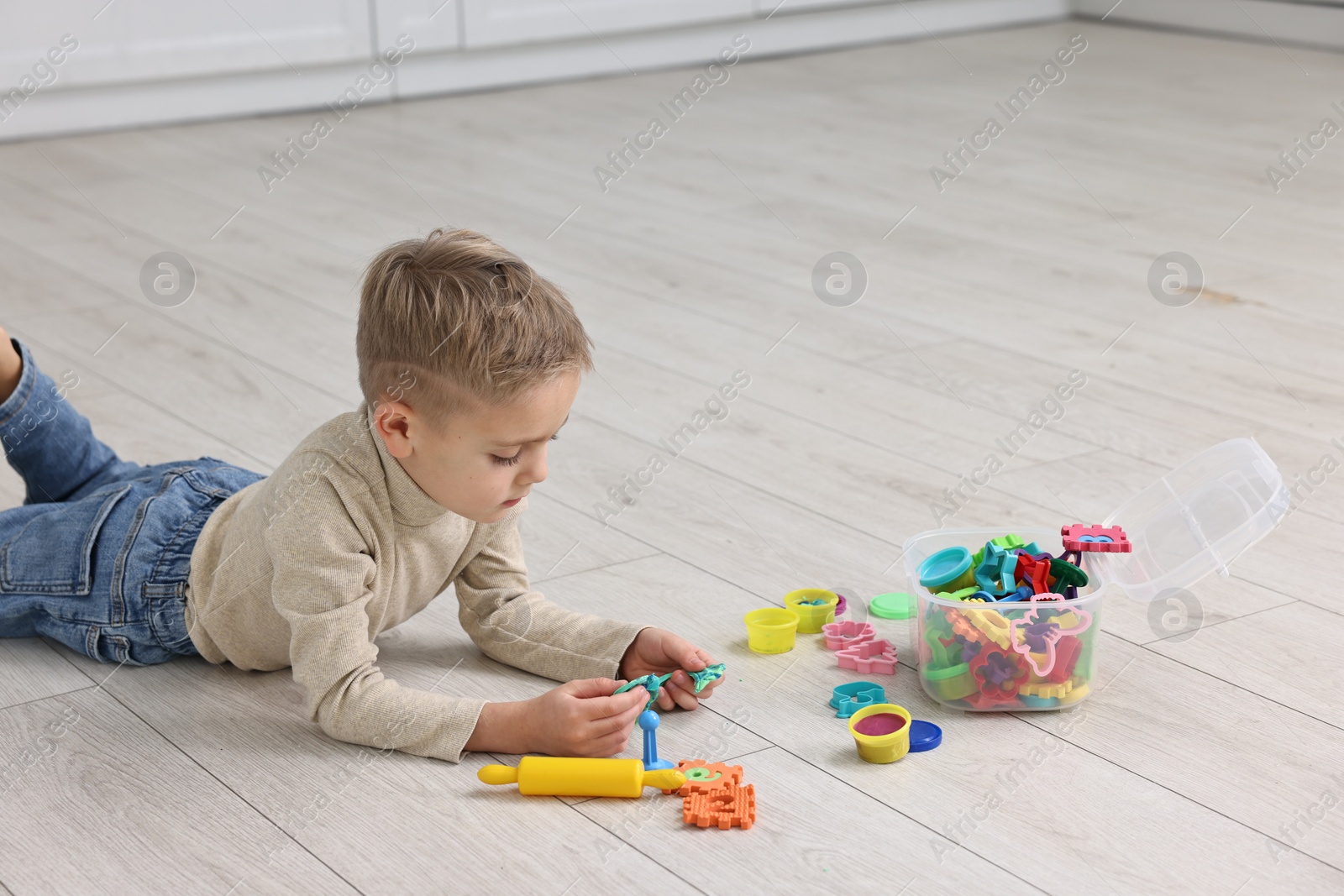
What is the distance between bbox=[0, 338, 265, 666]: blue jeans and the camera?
3.64 ft

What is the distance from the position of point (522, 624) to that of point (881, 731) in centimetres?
29

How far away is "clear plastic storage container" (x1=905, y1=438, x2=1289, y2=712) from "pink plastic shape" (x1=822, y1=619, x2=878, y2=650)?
0.21ft

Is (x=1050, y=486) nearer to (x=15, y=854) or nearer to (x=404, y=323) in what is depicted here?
(x=404, y=323)

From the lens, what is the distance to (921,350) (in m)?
1.87

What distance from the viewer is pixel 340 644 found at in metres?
0.97

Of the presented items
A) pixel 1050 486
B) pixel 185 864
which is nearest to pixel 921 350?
pixel 1050 486

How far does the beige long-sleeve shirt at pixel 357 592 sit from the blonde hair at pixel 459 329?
63 mm

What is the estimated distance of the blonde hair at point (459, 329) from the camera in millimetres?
917

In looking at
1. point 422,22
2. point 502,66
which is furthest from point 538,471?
point 502,66

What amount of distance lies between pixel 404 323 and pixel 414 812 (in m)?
0.31

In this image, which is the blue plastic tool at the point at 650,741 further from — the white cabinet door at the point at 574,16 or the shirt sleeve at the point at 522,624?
the white cabinet door at the point at 574,16

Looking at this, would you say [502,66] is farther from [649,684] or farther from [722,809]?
[722,809]

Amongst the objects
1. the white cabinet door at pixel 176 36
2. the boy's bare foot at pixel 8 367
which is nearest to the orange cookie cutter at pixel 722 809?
the boy's bare foot at pixel 8 367

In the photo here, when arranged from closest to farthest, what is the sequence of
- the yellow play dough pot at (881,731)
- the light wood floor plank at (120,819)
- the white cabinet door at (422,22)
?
the light wood floor plank at (120,819)
the yellow play dough pot at (881,731)
the white cabinet door at (422,22)
